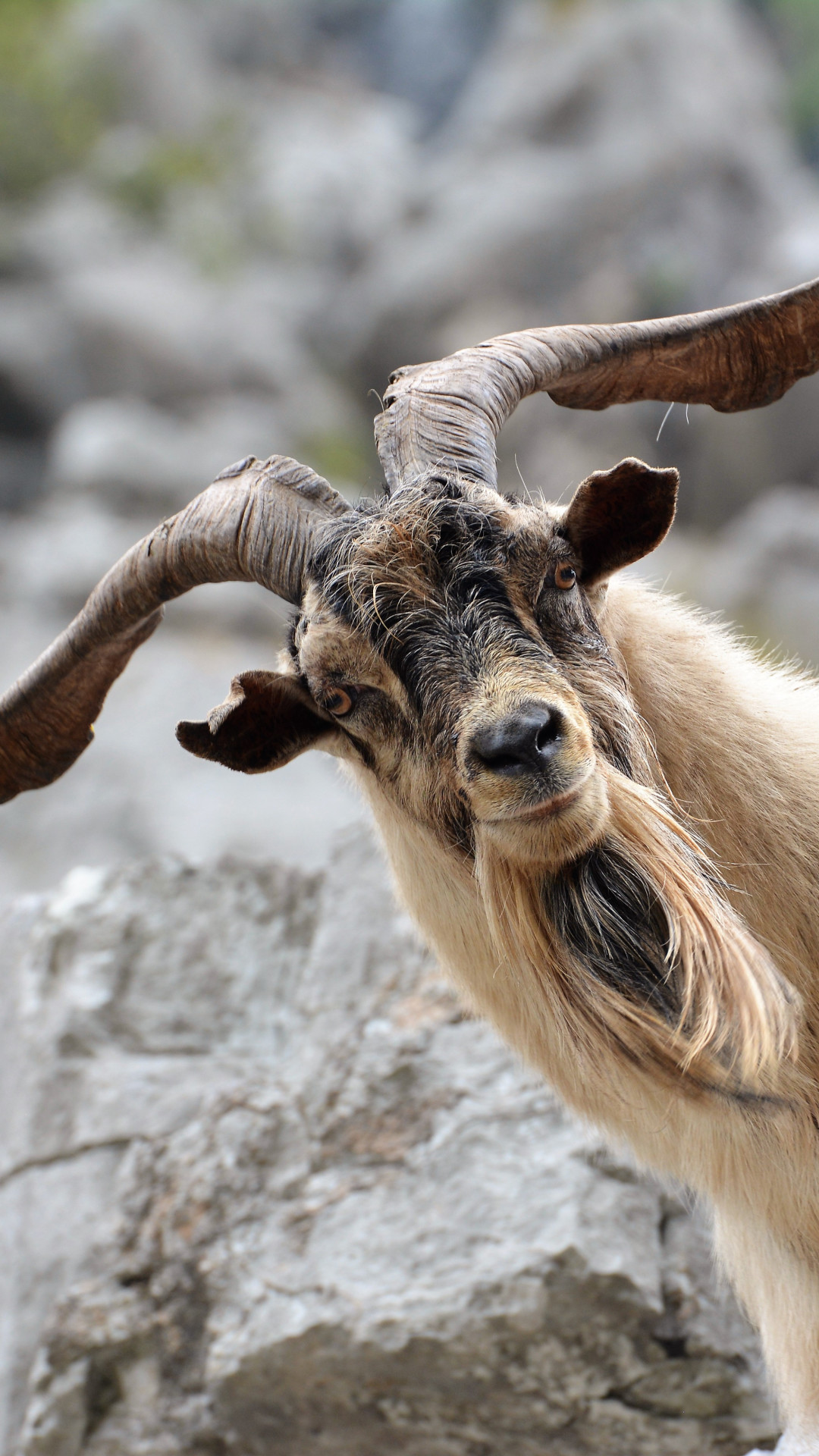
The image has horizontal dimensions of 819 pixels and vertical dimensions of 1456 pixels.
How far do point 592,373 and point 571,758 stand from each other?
1566 millimetres

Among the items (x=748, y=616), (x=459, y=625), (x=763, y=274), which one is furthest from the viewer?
(x=763, y=274)

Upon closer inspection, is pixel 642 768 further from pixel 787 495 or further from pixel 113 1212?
pixel 787 495

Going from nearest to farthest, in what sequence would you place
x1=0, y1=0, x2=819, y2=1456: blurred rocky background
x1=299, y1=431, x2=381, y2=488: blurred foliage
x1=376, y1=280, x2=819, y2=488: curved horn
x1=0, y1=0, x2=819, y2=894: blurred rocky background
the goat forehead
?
the goat forehead
x1=376, y1=280, x2=819, y2=488: curved horn
x1=0, y1=0, x2=819, y2=1456: blurred rocky background
x1=0, y1=0, x2=819, y2=894: blurred rocky background
x1=299, y1=431, x2=381, y2=488: blurred foliage

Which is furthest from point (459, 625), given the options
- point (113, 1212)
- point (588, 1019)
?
point (113, 1212)

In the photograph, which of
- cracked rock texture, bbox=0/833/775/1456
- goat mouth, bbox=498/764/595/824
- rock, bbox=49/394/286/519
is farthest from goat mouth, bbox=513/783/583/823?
rock, bbox=49/394/286/519

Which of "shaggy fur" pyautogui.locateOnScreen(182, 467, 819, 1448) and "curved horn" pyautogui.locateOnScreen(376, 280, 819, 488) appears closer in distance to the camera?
"shaggy fur" pyautogui.locateOnScreen(182, 467, 819, 1448)

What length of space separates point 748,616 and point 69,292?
1343 centimetres

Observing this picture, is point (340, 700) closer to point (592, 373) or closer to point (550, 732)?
point (550, 732)

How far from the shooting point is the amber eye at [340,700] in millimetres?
2945

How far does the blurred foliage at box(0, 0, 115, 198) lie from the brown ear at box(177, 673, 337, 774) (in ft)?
74.9

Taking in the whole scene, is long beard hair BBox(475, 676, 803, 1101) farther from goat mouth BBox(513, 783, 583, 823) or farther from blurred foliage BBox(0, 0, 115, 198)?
blurred foliage BBox(0, 0, 115, 198)

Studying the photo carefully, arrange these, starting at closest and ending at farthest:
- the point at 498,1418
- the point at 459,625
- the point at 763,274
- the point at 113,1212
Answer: the point at 459,625
the point at 498,1418
the point at 113,1212
the point at 763,274

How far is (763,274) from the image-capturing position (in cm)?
1947

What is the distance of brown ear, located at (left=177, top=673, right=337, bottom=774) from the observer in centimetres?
304
